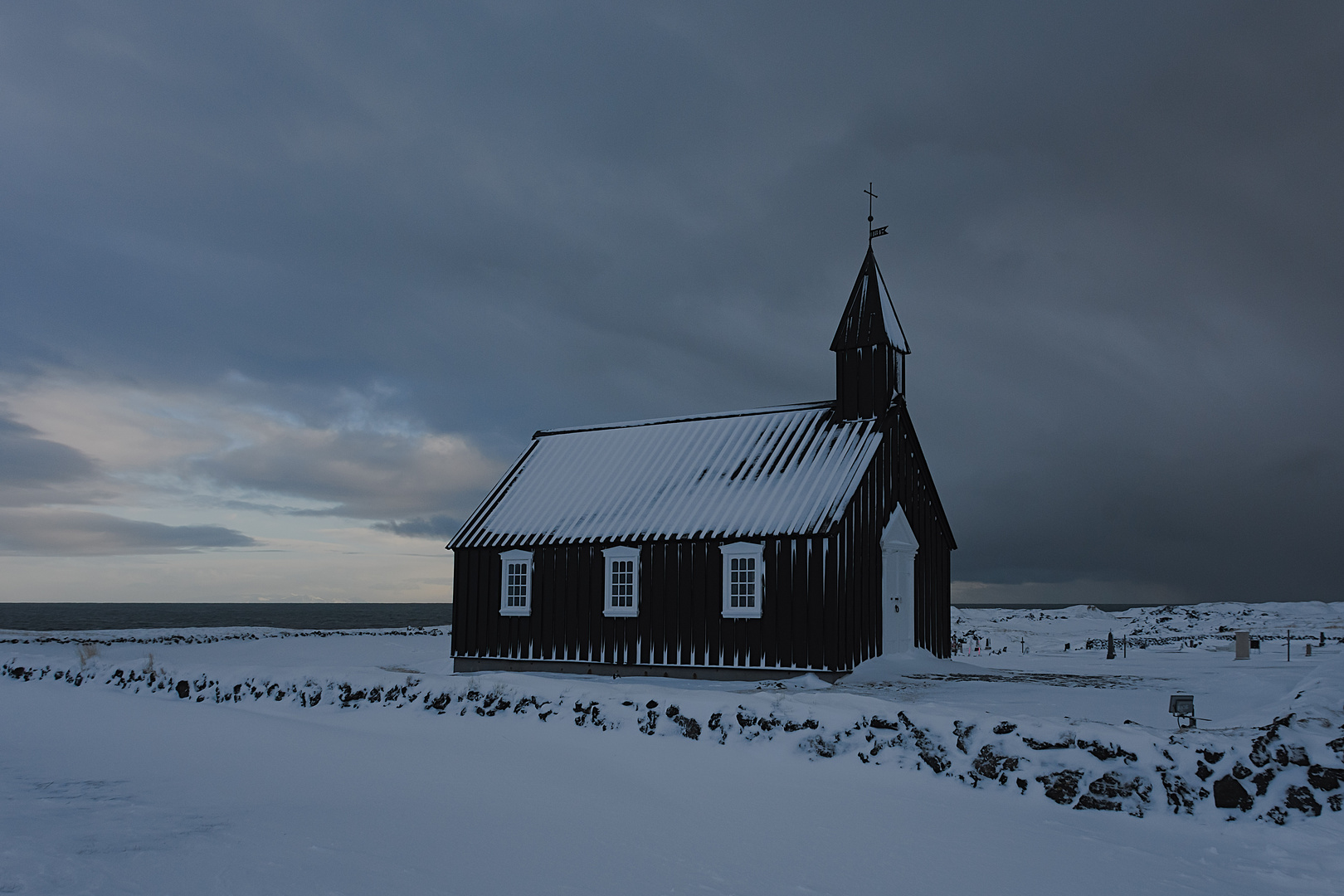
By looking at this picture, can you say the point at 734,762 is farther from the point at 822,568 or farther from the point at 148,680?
the point at 148,680

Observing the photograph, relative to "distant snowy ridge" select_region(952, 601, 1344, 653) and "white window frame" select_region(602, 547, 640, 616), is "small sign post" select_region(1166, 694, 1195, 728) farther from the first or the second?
"distant snowy ridge" select_region(952, 601, 1344, 653)

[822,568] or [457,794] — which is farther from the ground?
[822,568]

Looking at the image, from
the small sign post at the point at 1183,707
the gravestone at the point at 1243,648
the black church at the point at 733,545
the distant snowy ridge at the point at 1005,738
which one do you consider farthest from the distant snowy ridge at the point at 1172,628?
the distant snowy ridge at the point at 1005,738

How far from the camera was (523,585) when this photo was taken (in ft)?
85.4

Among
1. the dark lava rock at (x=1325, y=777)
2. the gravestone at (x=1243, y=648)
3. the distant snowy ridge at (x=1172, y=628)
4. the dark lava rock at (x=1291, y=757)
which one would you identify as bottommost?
the distant snowy ridge at (x=1172, y=628)

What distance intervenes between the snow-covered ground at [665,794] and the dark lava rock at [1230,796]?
0.7 inches

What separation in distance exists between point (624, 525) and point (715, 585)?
3.23 m

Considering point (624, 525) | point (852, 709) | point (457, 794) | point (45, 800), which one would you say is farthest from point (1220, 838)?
point (624, 525)

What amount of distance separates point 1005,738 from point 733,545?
13.3m

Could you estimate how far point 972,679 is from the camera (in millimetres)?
19375

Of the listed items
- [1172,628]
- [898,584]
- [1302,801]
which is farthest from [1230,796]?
[1172,628]

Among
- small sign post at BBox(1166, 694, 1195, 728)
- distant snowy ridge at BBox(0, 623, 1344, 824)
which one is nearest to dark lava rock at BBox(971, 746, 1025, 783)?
distant snowy ridge at BBox(0, 623, 1344, 824)

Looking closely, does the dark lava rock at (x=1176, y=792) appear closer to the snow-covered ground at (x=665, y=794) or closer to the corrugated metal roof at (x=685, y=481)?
the snow-covered ground at (x=665, y=794)

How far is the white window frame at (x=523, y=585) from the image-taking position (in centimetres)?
2567
